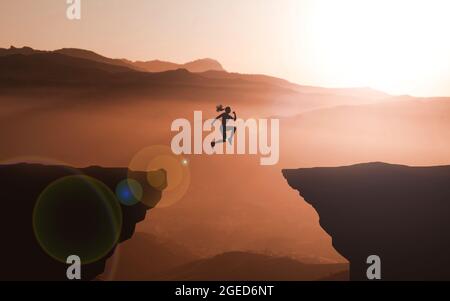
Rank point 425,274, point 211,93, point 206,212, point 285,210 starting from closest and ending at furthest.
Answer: point 425,274 < point 206,212 < point 285,210 < point 211,93

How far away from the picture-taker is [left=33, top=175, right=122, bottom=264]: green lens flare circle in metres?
15.3

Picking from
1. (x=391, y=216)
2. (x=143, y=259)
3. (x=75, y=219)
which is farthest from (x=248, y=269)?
(x=75, y=219)

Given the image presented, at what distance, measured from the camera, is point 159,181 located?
18.0 meters

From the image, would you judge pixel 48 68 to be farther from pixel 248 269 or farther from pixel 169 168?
pixel 248 269

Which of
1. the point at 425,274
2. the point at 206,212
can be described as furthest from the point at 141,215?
the point at 206,212

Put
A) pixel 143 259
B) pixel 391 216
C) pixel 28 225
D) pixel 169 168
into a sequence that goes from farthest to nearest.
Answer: pixel 169 168 → pixel 143 259 → pixel 391 216 → pixel 28 225

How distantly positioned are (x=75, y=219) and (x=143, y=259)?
25.6 m

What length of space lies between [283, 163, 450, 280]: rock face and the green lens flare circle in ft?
26.8

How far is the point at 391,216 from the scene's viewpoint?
623 inches

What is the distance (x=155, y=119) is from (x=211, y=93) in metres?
29.5

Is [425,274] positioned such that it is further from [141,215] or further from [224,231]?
[224,231]

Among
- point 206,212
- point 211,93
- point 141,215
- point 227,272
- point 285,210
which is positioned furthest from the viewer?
point 211,93

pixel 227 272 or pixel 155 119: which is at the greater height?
pixel 155 119
